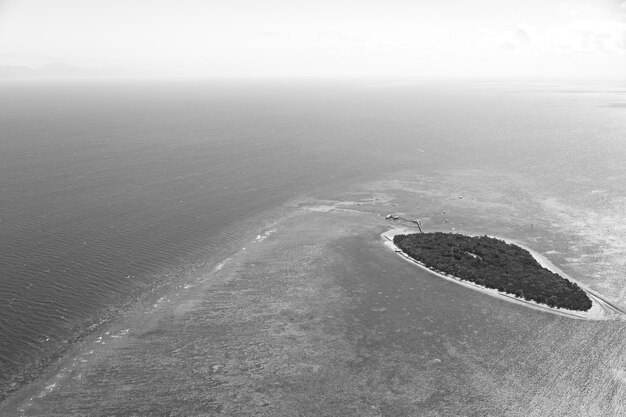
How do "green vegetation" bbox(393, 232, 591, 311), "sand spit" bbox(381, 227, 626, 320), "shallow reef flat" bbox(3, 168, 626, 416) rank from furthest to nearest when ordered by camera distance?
A: "green vegetation" bbox(393, 232, 591, 311) → "sand spit" bbox(381, 227, 626, 320) → "shallow reef flat" bbox(3, 168, 626, 416)

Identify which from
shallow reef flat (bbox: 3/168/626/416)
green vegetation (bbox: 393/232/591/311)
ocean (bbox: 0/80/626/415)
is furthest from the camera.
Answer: green vegetation (bbox: 393/232/591/311)

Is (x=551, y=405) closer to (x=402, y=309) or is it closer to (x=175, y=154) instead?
(x=402, y=309)

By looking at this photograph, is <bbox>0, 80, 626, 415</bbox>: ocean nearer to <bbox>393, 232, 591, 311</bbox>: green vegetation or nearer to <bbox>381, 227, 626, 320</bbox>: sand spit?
<bbox>381, 227, 626, 320</bbox>: sand spit

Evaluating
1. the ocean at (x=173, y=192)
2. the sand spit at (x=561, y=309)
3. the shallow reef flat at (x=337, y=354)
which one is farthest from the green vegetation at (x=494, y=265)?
the ocean at (x=173, y=192)

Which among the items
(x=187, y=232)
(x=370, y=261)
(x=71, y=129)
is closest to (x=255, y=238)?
(x=187, y=232)

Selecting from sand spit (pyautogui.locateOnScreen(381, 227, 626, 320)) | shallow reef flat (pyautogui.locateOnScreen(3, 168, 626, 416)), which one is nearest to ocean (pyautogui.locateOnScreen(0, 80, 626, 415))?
sand spit (pyautogui.locateOnScreen(381, 227, 626, 320))

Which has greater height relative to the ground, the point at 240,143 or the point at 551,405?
the point at 240,143

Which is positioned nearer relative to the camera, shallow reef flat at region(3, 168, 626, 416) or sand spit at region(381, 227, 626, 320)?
shallow reef flat at region(3, 168, 626, 416)

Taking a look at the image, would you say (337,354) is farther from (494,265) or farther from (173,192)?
(173,192)
